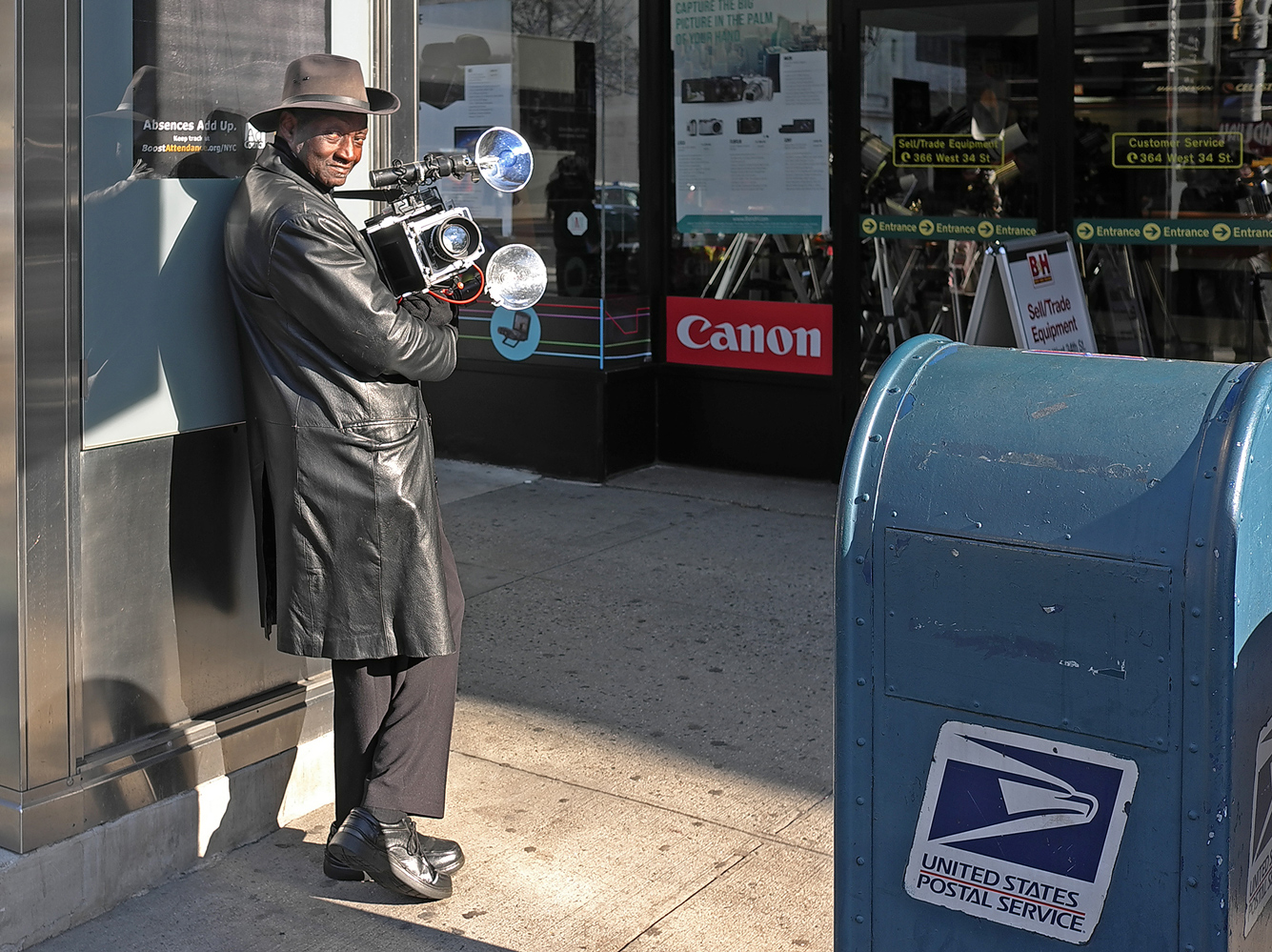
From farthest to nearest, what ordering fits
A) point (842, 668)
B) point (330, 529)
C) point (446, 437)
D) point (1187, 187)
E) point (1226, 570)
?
1. point (446, 437)
2. point (1187, 187)
3. point (330, 529)
4. point (842, 668)
5. point (1226, 570)

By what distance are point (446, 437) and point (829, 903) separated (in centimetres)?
526

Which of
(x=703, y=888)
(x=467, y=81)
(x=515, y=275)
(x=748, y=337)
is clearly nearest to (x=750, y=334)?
(x=748, y=337)

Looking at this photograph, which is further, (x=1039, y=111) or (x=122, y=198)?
(x=1039, y=111)

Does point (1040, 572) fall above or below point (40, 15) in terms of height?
below

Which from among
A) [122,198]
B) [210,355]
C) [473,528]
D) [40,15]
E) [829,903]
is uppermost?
[40,15]

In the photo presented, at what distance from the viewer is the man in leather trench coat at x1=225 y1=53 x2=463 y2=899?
3.34 m

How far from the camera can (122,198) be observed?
11.2 ft

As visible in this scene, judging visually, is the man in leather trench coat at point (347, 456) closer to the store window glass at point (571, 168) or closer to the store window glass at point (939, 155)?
the store window glass at point (939, 155)

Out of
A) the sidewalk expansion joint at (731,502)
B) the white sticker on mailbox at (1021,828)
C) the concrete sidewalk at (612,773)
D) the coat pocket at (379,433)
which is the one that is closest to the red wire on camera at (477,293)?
the coat pocket at (379,433)

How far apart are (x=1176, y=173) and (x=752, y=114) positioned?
6.96ft

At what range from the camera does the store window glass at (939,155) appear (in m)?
7.15

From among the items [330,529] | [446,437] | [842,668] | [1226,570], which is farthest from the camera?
[446,437]

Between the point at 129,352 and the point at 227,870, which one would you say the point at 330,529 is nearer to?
the point at 129,352

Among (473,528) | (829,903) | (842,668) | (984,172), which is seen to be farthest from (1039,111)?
(842,668)
